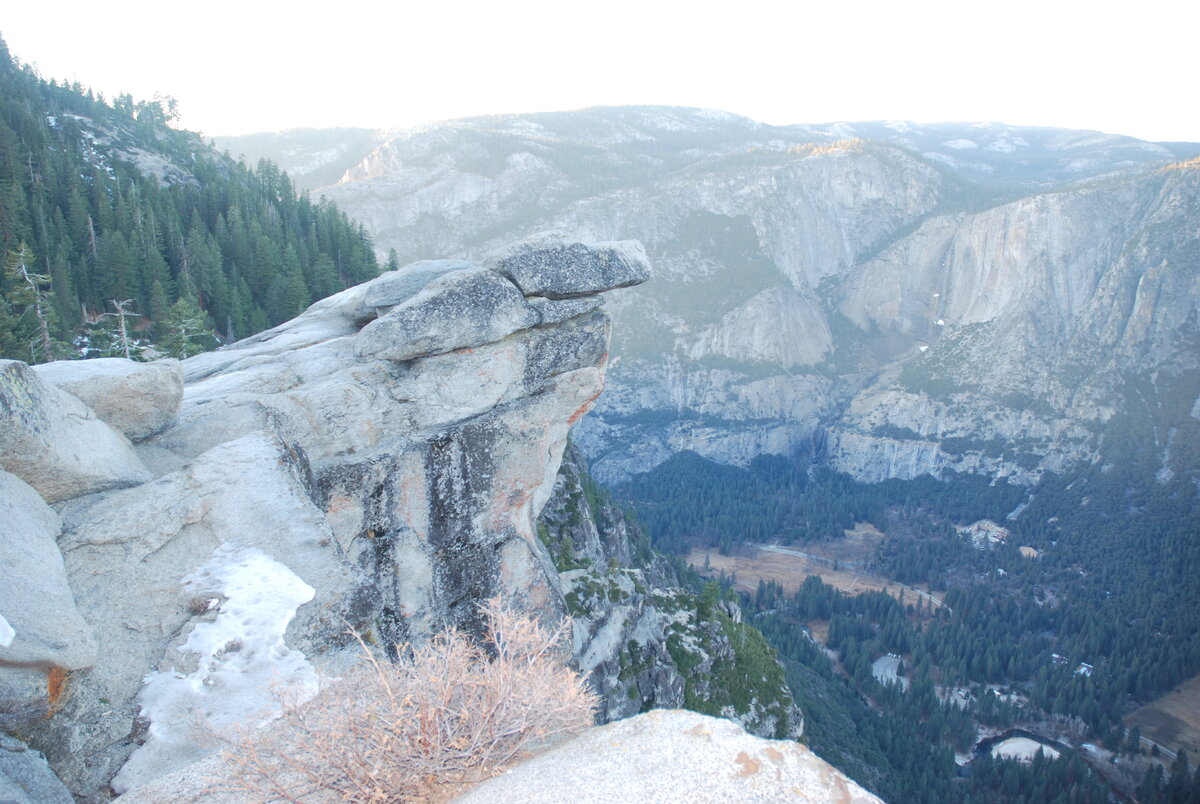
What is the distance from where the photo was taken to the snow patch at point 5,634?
11.2 metres

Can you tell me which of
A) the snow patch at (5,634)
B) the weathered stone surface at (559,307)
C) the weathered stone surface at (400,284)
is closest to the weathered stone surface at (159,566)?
the snow patch at (5,634)

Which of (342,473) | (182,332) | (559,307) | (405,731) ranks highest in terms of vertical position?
(559,307)

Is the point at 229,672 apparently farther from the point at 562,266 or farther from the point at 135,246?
the point at 135,246

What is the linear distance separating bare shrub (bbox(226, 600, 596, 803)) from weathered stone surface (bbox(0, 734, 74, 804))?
2.76 meters

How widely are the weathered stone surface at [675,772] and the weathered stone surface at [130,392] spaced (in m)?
13.0

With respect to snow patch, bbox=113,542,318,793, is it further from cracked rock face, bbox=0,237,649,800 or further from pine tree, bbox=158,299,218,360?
pine tree, bbox=158,299,218,360

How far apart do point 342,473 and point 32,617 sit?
8330mm

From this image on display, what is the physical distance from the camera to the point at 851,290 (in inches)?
7239

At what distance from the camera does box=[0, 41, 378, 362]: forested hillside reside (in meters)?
47.4

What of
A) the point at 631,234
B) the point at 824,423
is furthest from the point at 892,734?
the point at 631,234

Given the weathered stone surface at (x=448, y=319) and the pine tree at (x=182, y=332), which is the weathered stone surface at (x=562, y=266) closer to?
the weathered stone surface at (x=448, y=319)

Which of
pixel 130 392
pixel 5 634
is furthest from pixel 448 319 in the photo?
pixel 5 634

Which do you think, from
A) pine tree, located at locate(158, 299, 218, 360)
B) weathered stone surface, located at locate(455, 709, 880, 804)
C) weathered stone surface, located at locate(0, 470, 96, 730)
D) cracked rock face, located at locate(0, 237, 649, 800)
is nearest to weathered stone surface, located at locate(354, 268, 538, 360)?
cracked rock face, located at locate(0, 237, 649, 800)

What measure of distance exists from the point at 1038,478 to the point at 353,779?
13879 cm
